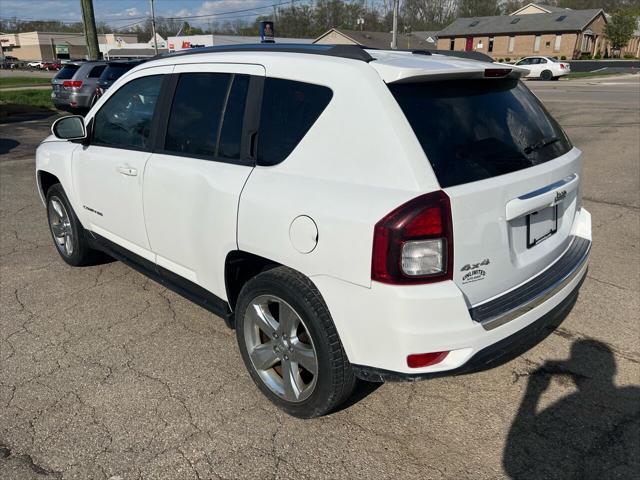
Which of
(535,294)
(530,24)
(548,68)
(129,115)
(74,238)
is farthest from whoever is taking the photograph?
(530,24)

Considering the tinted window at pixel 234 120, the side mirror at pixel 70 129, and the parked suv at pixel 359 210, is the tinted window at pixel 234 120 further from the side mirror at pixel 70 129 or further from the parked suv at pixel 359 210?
the side mirror at pixel 70 129

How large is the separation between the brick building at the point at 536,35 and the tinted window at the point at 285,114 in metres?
72.1

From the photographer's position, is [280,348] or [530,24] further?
[530,24]

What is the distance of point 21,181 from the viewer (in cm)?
820

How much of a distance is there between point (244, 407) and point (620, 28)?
8120 cm

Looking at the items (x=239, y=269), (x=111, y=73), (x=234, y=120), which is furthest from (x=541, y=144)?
(x=111, y=73)

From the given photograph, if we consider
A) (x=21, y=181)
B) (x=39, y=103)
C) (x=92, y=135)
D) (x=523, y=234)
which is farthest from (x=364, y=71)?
(x=39, y=103)

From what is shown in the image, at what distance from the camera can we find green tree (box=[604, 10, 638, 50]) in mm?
67375

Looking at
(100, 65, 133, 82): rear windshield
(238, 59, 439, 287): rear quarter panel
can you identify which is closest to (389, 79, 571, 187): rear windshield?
(238, 59, 439, 287): rear quarter panel

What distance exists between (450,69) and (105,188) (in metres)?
2.65

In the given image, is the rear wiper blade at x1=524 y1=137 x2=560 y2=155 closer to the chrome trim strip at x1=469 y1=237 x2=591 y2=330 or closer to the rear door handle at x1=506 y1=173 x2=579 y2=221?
the rear door handle at x1=506 y1=173 x2=579 y2=221

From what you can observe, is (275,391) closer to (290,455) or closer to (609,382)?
(290,455)

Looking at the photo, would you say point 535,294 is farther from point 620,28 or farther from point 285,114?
point 620,28

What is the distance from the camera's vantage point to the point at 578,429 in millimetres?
2672
